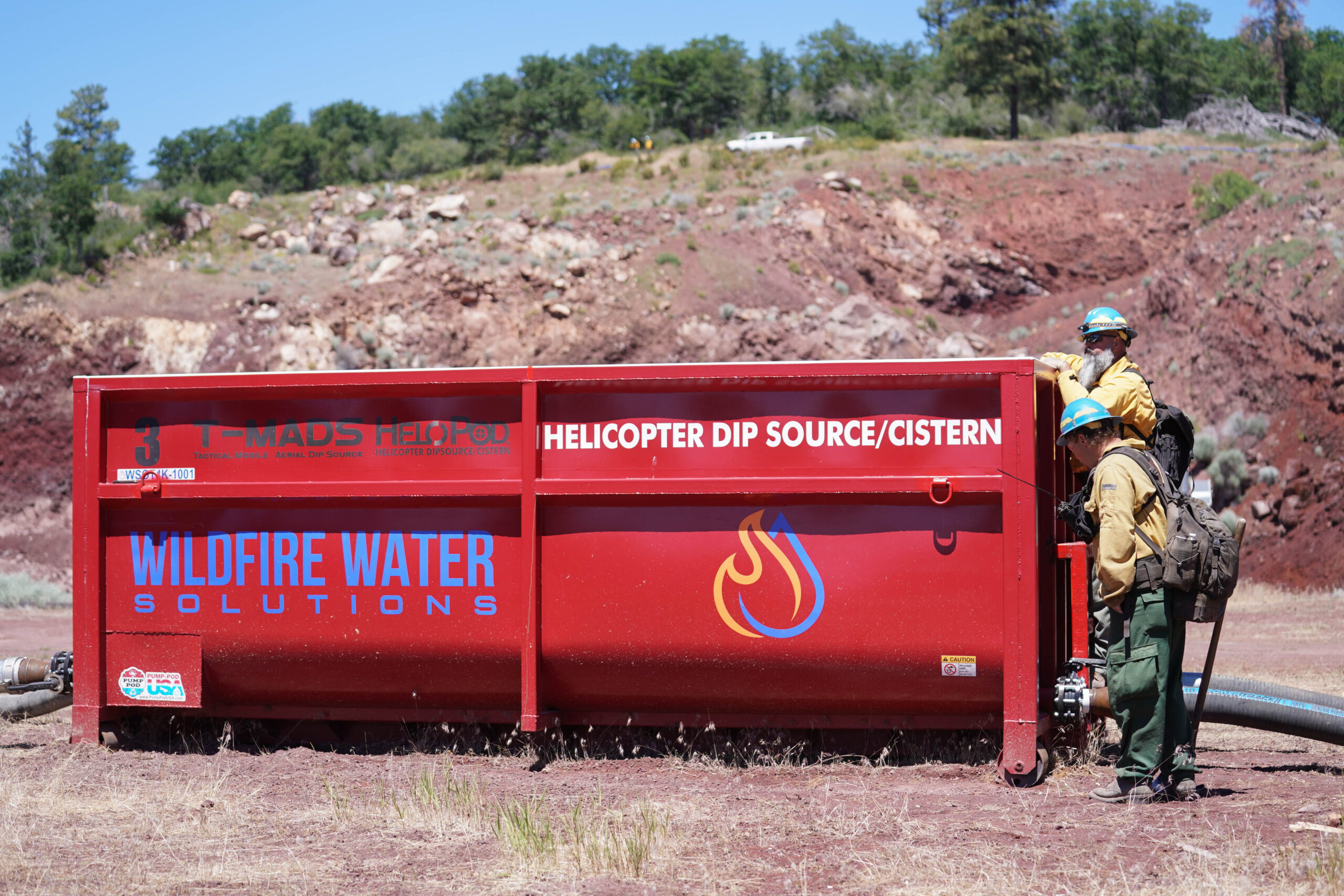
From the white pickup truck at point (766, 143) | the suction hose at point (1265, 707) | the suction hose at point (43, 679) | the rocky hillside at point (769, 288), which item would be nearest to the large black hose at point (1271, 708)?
the suction hose at point (1265, 707)

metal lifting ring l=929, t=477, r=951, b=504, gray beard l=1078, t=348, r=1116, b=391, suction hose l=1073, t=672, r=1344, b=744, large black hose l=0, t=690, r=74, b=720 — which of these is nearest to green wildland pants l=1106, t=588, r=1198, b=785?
suction hose l=1073, t=672, r=1344, b=744

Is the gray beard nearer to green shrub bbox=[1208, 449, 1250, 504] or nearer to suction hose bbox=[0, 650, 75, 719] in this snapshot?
suction hose bbox=[0, 650, 75, 719]

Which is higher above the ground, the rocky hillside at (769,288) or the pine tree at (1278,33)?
the pine tree at (1278,33)

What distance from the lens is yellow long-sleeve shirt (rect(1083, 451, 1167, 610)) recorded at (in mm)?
5613

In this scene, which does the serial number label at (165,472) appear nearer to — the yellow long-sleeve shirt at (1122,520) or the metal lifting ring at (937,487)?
the metal lifting ring at (937,487)

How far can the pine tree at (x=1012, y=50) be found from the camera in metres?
51.9

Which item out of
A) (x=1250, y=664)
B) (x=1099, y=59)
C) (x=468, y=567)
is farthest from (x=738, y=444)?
(x=1099, y=59)

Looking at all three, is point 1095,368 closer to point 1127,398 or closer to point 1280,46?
point 1127,398

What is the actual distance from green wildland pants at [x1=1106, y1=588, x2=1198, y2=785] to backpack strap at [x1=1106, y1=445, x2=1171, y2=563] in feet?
0.67

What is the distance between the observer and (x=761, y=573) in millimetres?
6336

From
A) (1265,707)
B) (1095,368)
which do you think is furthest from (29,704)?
(1265,707)

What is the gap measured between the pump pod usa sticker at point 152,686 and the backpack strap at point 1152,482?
5302mm

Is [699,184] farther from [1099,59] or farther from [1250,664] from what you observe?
[1099,59]

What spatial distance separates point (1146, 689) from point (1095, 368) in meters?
1.69
